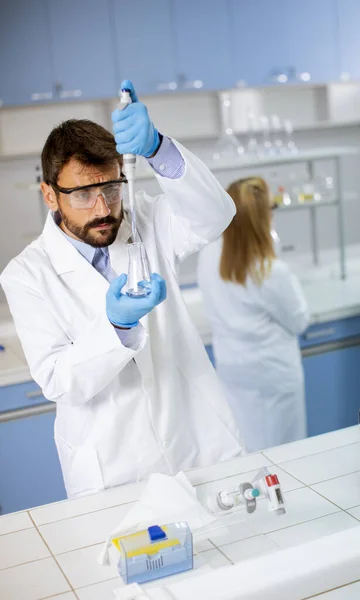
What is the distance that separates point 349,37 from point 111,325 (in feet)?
12.6

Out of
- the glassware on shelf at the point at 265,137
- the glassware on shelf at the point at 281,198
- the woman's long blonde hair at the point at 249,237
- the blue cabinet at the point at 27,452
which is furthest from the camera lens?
the glassware on shelf at the point at 265,137

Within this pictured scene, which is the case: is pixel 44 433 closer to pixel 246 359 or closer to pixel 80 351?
pixel 246 359

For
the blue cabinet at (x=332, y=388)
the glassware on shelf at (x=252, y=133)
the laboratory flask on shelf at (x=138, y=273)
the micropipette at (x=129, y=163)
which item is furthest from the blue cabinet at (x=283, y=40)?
the laboratory flask on shelf at (x=138, y=273)

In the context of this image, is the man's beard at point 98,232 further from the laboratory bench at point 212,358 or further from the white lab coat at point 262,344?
the white lab coat at point 262,344

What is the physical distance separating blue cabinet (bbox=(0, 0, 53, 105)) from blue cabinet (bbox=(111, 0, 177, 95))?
1.34 feet

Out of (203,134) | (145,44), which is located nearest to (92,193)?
(145,44)

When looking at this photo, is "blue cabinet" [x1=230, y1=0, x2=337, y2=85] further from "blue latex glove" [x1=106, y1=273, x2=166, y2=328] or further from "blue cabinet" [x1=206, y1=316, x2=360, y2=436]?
"blue latex glove" [x1=106, y1=273, x2=166, y2=328]

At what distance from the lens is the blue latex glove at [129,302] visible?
161 centimetres

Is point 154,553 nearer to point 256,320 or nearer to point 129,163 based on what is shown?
point 129,163

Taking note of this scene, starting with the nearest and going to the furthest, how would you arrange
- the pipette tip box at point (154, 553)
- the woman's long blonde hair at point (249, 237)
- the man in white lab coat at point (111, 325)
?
the pipette tip box at point (154, 553) < the man in white lab coat at point (111, 325) < the woman's long blonde hair at point (249, 237)

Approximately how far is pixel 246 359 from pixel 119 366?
5.36ft

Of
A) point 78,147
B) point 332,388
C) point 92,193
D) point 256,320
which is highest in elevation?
point 78,147

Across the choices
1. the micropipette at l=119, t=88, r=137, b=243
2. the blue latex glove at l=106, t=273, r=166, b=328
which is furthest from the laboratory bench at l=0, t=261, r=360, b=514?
the micropipette at l=119, t=88, r=137, b=243

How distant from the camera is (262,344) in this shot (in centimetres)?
324
